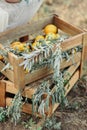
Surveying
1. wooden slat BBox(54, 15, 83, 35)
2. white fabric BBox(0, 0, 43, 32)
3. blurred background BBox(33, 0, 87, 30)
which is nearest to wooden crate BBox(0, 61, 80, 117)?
wooden slat BBox(54, 15, 83, 35)

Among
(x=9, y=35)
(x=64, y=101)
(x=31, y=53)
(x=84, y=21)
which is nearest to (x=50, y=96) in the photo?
(x=64, y=101)

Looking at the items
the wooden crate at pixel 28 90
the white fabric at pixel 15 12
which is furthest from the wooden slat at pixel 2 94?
the white fabric at pixel 15 12

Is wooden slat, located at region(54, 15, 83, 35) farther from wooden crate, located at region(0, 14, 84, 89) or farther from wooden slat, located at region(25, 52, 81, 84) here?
A: wooden slat, located at region(25, 52, 81, 84)

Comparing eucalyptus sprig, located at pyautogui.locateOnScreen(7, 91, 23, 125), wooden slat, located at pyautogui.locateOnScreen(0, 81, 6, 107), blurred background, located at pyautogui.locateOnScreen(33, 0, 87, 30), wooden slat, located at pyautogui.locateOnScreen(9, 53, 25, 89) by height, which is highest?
blurred background, located at pyautogui.locateOnScreen(33, 0, 87, 30)

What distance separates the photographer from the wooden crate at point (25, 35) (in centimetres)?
234

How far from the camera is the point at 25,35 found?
272 cm

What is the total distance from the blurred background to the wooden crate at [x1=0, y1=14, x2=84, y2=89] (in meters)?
1.15

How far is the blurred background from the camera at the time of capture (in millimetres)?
3971

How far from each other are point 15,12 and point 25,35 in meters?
0.19

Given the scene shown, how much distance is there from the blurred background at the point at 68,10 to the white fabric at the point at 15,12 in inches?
43.1

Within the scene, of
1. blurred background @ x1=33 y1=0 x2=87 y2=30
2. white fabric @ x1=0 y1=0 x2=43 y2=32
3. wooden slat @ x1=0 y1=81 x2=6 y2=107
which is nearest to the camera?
wooden slat @ x1=0 y1=81 x2=6 y2=107

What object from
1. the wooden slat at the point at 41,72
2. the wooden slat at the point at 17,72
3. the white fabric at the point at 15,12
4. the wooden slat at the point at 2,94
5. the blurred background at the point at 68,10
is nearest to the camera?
the wooden slat at the point at 17,72

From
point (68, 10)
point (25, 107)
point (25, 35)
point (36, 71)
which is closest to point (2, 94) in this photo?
point (25, 107)

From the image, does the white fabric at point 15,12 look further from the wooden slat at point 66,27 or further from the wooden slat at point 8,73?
the wooden slat at point 8,73
